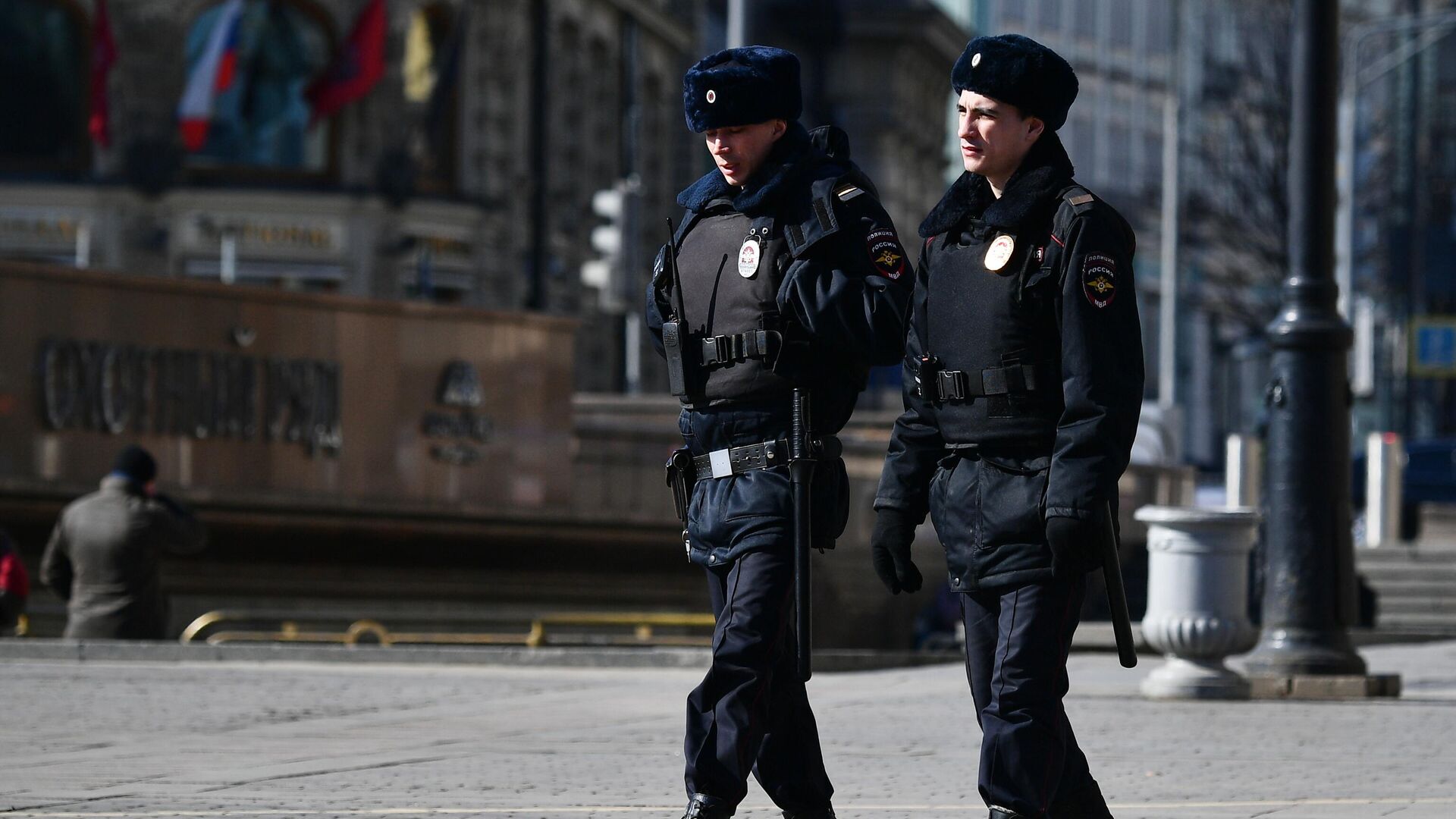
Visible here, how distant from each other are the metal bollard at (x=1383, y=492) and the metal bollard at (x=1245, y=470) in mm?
3870

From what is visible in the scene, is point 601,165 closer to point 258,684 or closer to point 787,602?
point 258,684

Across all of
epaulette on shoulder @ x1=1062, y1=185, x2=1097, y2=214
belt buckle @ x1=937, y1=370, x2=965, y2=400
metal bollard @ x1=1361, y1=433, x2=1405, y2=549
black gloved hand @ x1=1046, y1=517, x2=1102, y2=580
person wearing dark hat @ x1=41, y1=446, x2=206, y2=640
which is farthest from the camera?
metal bollard @ x1=1361, y1=433, x2=1405, y2=549

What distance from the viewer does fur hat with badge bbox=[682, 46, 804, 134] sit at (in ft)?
19.8

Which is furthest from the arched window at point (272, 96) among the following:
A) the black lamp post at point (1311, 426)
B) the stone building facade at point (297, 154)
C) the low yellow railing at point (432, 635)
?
the black lamp post at point (1311, 426)

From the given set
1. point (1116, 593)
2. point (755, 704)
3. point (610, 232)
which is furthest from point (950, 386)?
point (610, 232)

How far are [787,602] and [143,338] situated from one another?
13.4m

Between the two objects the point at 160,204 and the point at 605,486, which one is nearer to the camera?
the point at 605,486

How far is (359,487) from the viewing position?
20.4m

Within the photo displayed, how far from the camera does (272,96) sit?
4103 cm

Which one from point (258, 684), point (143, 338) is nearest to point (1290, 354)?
point (258, 684)

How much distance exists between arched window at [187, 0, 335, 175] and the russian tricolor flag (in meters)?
1.72

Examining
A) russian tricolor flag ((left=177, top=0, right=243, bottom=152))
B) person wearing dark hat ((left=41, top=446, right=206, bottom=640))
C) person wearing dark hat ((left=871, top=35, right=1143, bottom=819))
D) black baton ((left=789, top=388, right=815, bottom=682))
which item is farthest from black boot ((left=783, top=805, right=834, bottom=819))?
russian tricolor flag ((left=177, top=0, right=243, bottom=152))

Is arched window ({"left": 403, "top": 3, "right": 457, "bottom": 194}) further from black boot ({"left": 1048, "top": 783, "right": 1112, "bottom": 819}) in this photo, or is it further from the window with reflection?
black boot ({"left": 1048, "top": 783, "right": 1112, "bottom": 819})

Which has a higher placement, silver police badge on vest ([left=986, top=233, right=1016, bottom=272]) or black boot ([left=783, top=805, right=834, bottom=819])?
silver police badge on vest ([left=986, top=233, right=1016, bottom=272])
